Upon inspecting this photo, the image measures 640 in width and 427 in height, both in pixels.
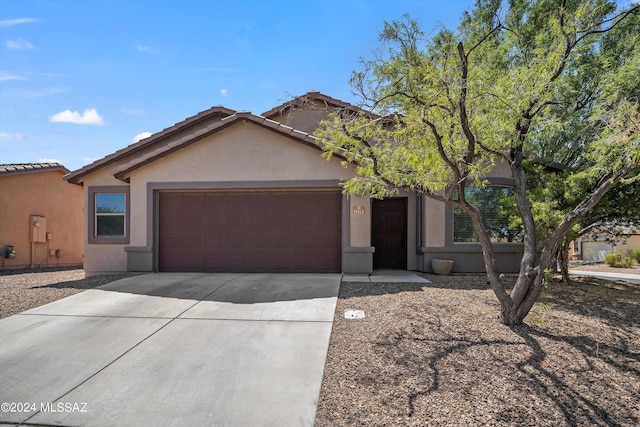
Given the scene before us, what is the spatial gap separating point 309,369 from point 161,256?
7.91 metres

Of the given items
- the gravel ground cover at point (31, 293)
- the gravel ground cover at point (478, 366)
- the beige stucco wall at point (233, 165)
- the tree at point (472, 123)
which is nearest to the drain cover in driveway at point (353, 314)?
the gravel ground cover at point (478, 366)

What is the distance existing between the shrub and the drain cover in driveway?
16259 mm

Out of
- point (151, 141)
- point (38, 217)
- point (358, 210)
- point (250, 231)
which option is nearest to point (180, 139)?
point (151, 141)

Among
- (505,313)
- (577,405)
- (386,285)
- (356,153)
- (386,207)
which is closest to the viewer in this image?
A: (577,405)

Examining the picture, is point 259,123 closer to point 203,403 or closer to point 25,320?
point 25,320

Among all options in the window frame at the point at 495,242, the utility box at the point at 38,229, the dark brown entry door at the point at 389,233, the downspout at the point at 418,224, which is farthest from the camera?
the utility box at the point at 38,229

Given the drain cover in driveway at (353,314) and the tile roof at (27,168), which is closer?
the drain cover in driveway at (353,314)

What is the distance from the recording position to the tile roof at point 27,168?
47.5ft

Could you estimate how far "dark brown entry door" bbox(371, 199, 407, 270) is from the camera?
11969mm

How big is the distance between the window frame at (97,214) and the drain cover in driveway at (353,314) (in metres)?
8.15

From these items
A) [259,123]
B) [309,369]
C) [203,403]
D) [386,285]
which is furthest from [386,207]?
[203,403]

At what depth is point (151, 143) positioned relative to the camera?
12586 millimetres

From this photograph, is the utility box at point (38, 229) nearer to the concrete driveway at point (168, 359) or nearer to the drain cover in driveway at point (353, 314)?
the concrete driveway at point (168, 359)

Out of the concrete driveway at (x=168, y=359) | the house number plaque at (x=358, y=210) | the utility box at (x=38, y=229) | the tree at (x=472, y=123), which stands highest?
the tree at (x=472, y=123)
